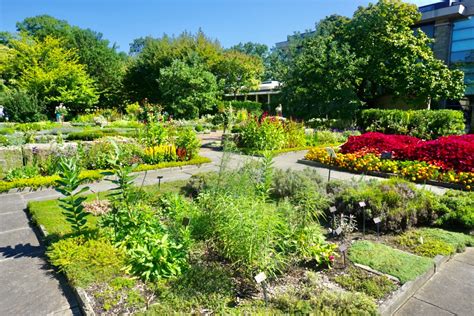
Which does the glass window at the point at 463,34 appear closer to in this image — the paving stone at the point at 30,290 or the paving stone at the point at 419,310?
the paving stone at the point at 419,310

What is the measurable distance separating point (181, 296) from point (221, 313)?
15.3 inches

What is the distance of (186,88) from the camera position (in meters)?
22.0

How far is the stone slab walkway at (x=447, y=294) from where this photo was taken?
266 centimetres

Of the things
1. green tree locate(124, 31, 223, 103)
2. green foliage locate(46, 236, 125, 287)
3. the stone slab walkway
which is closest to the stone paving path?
green foliage locate(46, 236, 125, 287)

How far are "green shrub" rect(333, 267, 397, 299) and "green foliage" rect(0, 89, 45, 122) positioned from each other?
72.4ft

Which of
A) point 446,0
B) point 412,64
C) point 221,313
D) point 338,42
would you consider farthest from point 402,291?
point 446,0

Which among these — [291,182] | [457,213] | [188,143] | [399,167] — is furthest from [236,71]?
[457,213]

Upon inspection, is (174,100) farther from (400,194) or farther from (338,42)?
(400,194)

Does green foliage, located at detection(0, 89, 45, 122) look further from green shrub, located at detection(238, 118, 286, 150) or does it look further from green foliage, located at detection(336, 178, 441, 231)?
green foliage, located at detection(336, 178, 441, 231)

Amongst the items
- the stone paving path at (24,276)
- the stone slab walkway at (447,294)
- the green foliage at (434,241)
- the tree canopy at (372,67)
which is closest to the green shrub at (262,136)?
the green foliage at (434,241)

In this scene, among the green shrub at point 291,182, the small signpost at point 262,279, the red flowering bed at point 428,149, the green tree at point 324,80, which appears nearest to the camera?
the small signpost at point 262,279

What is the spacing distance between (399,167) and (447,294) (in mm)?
5067

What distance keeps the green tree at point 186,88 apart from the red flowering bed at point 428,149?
14.7m

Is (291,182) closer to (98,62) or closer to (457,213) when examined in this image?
(457,213)
